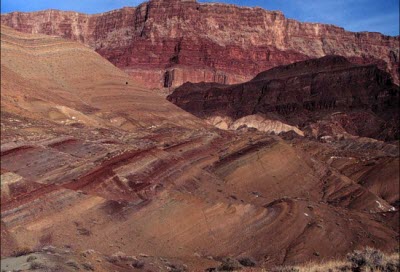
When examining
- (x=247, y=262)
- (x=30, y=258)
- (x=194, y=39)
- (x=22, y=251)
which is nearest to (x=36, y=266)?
(x=30, y=258)

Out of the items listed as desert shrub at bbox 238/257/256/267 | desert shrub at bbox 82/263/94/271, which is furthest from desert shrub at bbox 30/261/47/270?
desert shrub at bbox 238/257/256/267

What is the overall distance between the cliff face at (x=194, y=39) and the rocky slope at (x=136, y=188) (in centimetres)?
9530

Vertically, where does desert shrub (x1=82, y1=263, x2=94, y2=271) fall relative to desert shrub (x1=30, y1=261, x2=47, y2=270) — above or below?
below

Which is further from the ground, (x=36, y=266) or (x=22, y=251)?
(x=36, y=266)

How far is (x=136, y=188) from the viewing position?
71.7 ft

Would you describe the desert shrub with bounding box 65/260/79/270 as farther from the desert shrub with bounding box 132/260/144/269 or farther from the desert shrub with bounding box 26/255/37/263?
the desert shrub with bounding box 132/260/144/269

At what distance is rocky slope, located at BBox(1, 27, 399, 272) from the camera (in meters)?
18.0

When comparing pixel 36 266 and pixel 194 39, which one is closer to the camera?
pixel 36 266

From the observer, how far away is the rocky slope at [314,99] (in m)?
95.7

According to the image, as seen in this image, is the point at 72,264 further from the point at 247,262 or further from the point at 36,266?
the point at 247,262

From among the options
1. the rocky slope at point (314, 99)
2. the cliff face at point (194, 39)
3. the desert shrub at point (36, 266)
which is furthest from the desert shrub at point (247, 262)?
the cliff face at point (194, 39)

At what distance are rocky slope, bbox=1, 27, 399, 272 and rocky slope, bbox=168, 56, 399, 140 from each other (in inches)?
2238

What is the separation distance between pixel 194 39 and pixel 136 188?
12276 centimetres

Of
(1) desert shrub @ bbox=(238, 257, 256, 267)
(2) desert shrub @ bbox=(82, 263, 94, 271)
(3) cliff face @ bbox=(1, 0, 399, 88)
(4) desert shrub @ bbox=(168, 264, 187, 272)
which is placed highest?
(3) cliff face @ bbox=(1, 0, 399, 88)
